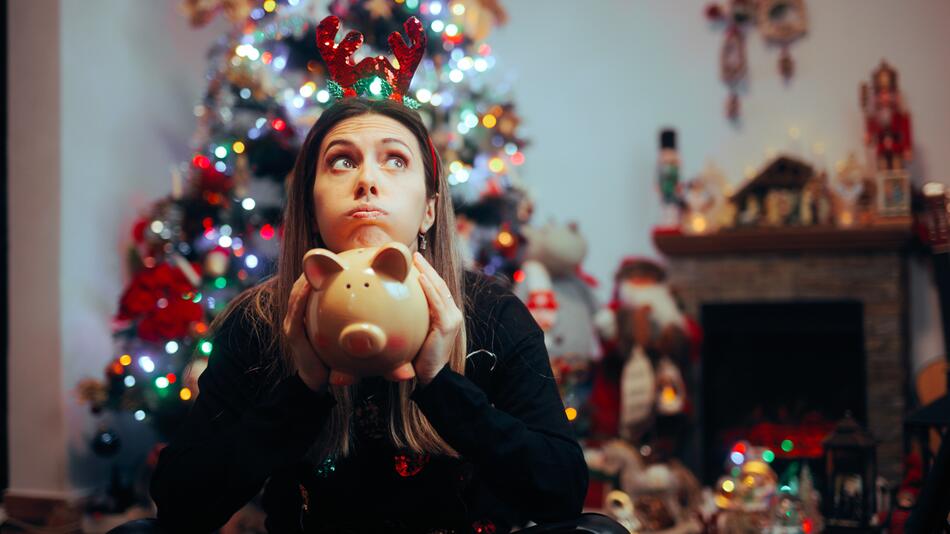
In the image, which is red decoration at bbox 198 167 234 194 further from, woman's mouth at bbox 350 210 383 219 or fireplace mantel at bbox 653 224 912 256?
woman's mouth at bbox 350 210 383 219

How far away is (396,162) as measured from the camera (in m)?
1.33

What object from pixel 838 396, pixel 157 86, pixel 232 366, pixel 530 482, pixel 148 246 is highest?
pixel 157 86

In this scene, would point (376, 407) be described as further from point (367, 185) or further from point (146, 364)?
point (146, 364)

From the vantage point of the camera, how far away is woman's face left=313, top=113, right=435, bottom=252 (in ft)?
4.13

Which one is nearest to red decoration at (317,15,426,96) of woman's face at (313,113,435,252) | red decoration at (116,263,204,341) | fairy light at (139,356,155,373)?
woman's face at (313,113,435,252)

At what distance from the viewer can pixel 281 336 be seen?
137 centimetres

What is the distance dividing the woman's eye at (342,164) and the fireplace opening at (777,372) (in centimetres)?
306

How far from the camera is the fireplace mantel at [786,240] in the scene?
388 cm

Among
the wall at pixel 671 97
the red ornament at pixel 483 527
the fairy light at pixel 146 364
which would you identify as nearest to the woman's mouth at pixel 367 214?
the red ornament at pixel 483 527

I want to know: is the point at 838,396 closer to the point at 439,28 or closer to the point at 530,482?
the point at 439,28

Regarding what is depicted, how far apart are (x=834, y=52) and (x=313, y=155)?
355 centimetres

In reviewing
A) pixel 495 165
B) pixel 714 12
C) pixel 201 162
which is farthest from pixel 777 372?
pixel 201 162

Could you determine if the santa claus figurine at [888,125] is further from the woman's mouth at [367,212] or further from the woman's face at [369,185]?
the woman's mouth at [367,212]

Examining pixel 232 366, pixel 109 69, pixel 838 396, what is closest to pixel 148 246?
pixel 109 69
